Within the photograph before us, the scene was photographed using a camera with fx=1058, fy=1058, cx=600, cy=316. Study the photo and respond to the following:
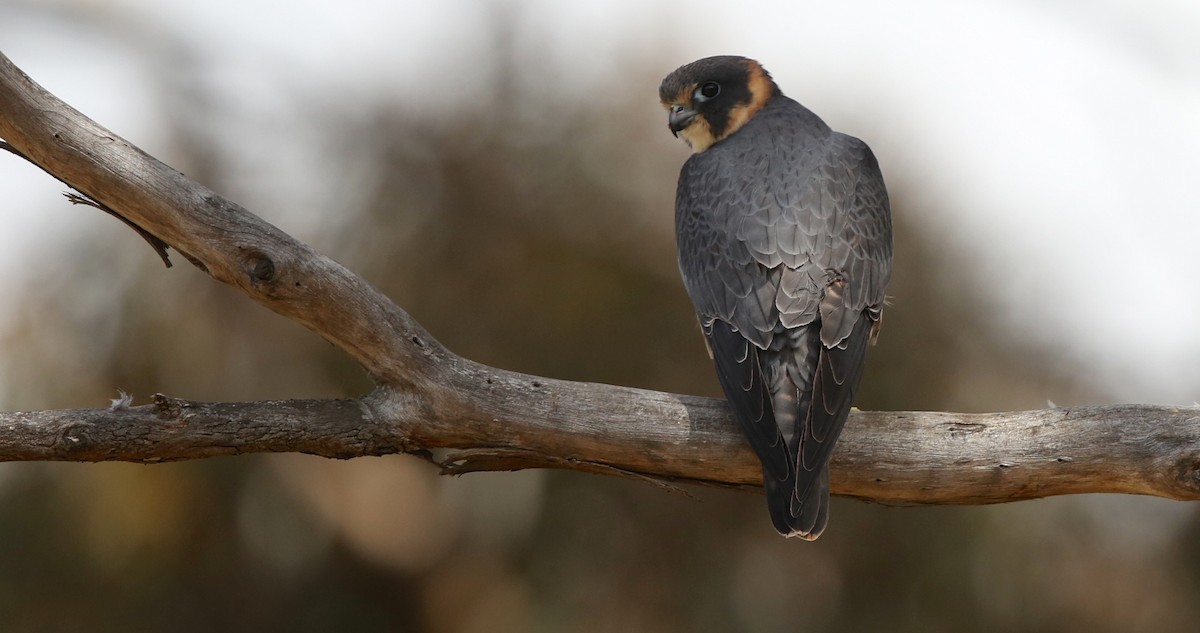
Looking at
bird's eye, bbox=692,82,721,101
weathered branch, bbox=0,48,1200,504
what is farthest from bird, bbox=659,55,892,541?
weathered branch, bbox=0,48,1200,504

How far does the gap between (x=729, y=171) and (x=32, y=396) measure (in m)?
4.95

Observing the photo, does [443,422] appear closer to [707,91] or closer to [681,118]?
[681,118]

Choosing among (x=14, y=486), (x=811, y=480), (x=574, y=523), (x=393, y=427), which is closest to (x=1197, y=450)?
(x=811, y=480)

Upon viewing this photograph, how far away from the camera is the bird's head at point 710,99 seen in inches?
173

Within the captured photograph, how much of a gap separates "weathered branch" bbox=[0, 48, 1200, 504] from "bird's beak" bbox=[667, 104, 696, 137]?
1490 mm

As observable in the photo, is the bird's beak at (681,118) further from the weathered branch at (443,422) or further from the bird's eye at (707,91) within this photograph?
the weathered branch at (443,422)

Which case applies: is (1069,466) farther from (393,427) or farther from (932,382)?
(932,382)

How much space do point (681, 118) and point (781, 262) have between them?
1.10 metres

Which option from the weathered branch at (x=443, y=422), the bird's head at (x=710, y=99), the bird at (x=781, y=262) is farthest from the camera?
the bird's head at (x=710, y=99)

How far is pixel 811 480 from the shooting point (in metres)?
3.13

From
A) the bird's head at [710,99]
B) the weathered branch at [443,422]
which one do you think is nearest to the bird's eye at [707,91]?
the bird's head at [710,99]

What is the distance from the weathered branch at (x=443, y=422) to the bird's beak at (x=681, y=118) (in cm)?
149

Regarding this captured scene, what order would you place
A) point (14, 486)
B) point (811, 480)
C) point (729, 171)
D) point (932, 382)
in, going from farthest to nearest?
1. point (932, 382)
2. point (14, 486)
3. point (729, 171)
4. point (811, 480)

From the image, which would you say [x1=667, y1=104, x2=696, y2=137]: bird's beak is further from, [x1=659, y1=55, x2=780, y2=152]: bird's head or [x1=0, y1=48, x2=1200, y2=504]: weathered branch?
[x1=0, y1=48, x2=1200, y2=504]: weathered branch
